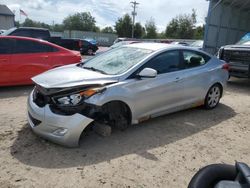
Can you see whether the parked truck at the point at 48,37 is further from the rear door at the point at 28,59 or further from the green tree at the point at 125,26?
the green tree at the point at 125,26

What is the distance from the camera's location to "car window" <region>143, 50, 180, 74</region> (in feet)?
17.1

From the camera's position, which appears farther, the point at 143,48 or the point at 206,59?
the point at 206,59

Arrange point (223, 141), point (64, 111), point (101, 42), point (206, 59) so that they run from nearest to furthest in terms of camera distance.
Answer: point (64, 111) < point (223, 141) < point (206, 59) < point (101, 42)

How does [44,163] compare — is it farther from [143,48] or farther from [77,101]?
[143,48]

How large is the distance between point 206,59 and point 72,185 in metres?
4.31

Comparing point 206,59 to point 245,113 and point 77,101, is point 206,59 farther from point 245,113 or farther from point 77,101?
point 77,101

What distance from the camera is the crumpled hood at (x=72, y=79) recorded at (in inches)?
169

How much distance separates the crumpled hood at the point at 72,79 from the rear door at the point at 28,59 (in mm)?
3191

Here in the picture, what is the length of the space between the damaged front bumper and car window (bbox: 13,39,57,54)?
13.4 feet

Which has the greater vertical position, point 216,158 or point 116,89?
point 116,89

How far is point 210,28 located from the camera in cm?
1634

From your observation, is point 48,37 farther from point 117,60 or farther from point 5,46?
point 117,60

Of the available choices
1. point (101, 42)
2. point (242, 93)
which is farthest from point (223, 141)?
point (101, 42)

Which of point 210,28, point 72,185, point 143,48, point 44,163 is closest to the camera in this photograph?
point 72,185
